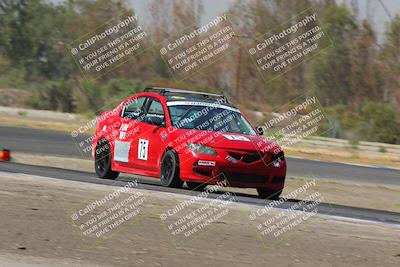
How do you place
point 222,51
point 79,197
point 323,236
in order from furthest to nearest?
1. point 222,51
2. point 79,197
3. point 323,236

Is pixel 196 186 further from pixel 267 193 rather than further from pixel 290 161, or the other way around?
pixel 290 161

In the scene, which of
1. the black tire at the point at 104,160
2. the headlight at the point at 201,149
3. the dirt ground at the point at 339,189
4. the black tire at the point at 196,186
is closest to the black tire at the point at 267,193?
the black tire at the point at 196,186

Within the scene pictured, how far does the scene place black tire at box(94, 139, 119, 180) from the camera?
16031mm

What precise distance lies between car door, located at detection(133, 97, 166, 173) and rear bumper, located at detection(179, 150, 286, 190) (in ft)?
2.16

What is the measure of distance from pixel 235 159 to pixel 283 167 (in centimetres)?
91

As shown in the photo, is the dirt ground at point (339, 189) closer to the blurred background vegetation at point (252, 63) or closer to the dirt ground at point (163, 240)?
the dirt ground at point (163, 240)

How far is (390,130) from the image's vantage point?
1586 inches

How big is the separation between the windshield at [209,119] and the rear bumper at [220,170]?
0.79 m

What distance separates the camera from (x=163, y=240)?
984cm

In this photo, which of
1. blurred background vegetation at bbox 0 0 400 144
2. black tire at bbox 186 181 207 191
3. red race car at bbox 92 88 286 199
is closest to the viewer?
red race car at bbox 92 88 286 199

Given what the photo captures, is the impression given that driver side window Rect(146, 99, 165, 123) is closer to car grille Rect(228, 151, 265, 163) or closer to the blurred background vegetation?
car grille Rect(228, 151, 265, 163)

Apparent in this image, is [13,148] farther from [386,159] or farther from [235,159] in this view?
[386,159]

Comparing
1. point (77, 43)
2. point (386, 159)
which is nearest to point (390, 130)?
point (386, 159)

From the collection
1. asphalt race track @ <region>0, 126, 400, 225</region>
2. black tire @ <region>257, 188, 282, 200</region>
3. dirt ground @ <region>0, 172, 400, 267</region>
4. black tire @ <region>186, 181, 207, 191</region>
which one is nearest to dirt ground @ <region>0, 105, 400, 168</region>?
asphalt race track @ <region>0, 126, 400, 225</region>
